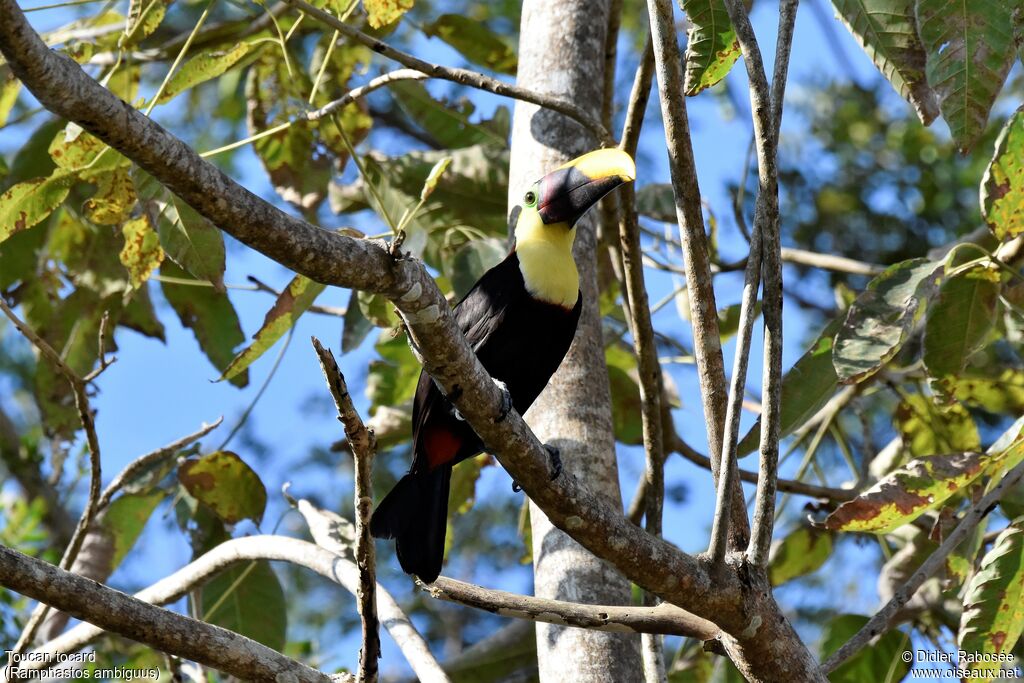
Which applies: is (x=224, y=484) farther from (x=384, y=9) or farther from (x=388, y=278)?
(x=388, y=278)

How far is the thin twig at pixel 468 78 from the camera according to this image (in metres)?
2.77

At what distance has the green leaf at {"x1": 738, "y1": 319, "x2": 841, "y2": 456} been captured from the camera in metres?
2.82

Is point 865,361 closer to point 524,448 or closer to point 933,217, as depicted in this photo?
point 524,448

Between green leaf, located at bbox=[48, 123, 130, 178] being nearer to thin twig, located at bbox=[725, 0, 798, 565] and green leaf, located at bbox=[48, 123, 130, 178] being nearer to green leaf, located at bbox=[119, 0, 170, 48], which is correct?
green leaf, located at bbox=[119, 0, 170, 48]

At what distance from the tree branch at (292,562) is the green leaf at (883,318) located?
1.11 m

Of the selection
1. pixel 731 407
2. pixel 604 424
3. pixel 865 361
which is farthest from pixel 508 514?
pixel 731 407

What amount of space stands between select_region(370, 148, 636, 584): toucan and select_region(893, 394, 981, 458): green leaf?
1.50 m

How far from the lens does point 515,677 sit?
3.98 meters

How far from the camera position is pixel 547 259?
311 cm

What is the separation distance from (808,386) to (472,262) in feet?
3.38

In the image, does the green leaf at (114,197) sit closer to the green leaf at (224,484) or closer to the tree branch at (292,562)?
the green leaf at (224,484)

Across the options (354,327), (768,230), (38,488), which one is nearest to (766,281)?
(768,230)

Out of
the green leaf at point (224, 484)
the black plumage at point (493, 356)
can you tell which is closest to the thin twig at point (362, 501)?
the black plumage at point (493, 356)

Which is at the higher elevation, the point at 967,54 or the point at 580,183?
the point at 580,183
